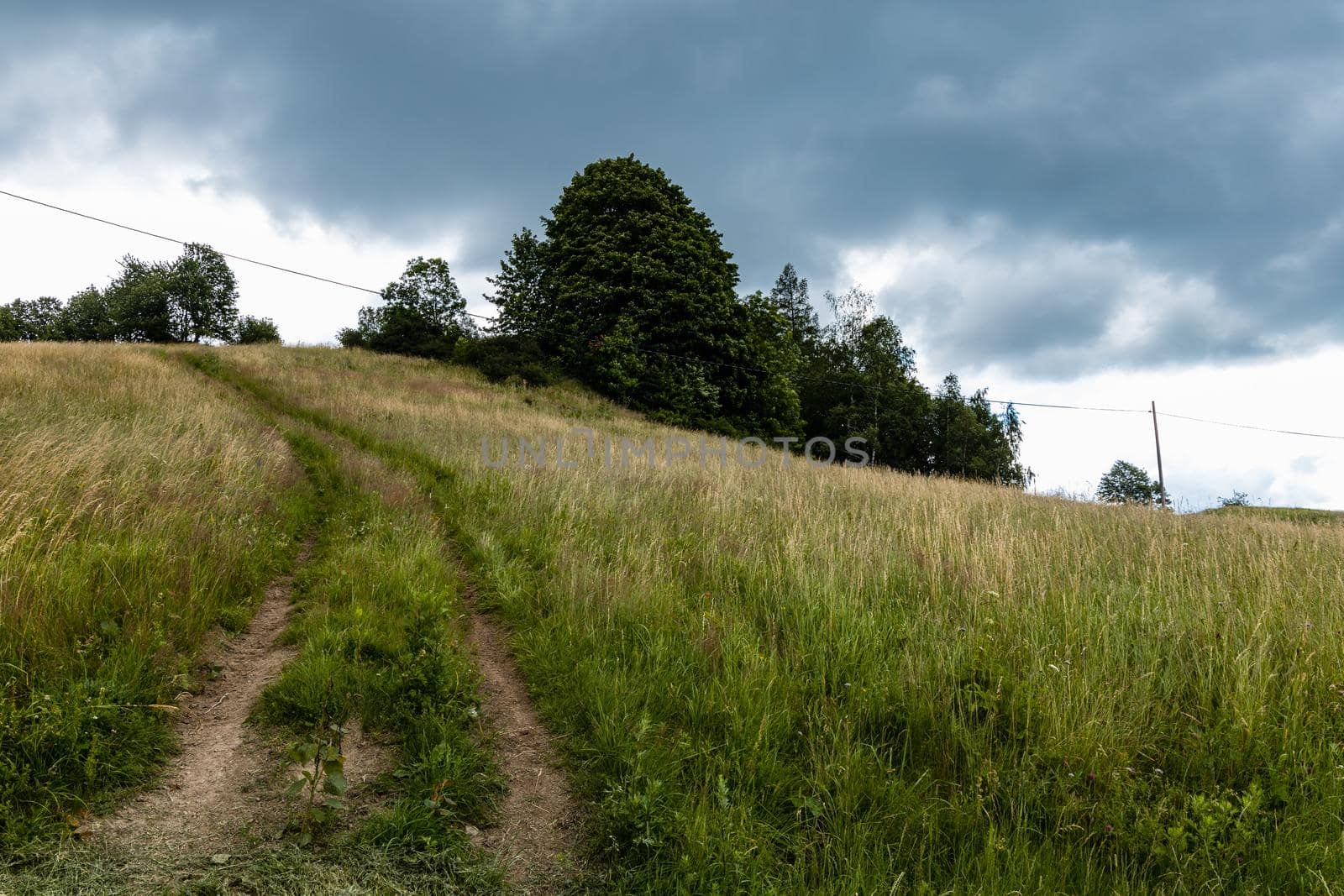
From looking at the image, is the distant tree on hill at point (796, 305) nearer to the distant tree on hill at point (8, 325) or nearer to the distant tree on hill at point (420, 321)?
the distant tree on hill at point (420, 321)

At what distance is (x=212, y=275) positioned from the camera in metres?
65.3

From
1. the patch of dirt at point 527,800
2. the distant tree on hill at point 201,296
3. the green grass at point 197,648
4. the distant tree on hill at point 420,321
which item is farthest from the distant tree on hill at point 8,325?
the patch of dirt at point 527,800

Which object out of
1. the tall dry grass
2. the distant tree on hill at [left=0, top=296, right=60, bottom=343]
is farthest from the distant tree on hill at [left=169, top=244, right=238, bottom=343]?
the tall dry grass

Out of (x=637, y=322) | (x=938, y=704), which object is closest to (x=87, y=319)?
(x=637, y=322)

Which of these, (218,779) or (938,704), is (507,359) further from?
(938,704)

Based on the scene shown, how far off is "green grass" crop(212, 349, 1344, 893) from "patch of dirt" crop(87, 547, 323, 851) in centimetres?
165

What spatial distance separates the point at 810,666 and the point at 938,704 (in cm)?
85

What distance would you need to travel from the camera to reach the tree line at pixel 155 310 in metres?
59.0

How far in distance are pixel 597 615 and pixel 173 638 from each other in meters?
3.12

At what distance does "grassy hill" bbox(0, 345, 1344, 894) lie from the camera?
2666 mm

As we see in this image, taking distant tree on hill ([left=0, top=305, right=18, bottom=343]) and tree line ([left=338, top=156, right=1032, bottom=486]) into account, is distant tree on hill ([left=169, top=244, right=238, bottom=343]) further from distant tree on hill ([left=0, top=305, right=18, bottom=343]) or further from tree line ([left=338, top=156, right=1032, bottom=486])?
tree line ([left=338, top=156, right=1032, bottom=486])

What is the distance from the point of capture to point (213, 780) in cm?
314

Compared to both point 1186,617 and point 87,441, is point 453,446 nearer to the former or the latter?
point 87,441

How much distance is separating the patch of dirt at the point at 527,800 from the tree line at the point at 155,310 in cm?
6667
